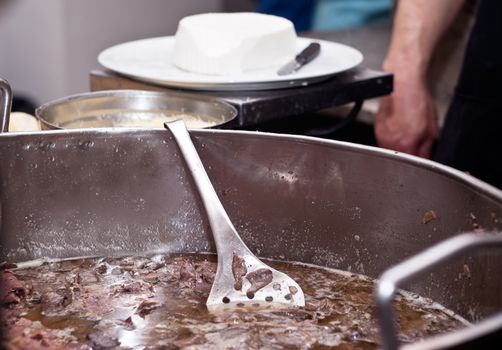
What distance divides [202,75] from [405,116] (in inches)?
39.7

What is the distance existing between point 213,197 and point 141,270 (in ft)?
0.50

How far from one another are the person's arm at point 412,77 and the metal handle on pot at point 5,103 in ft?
4.86

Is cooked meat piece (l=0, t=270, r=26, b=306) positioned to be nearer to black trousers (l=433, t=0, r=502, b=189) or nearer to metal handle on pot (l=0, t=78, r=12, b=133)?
metal handle on pot (l=0, t=78, r=12, b=133)

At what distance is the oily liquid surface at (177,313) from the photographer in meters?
0.89

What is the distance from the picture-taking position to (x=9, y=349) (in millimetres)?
Result: 575

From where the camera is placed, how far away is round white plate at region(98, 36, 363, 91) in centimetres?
155

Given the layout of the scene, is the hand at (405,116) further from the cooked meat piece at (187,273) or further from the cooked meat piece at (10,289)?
the cooked meat piece at (10,289)

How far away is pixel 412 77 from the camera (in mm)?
2420

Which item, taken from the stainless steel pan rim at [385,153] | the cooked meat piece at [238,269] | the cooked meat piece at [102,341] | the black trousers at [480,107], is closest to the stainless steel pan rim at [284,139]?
the stainless steel pan rim at [385,153]

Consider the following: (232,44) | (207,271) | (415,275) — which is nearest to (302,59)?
(232,44)

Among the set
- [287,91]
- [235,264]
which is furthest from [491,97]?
[235,264]

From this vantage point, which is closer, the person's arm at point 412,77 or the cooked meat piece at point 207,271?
the cooked meat piece at point 207,271

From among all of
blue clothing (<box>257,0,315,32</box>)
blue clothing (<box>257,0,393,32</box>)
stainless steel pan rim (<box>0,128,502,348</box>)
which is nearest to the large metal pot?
stainless steel pan rim (<box>0,128,502,348</box>)

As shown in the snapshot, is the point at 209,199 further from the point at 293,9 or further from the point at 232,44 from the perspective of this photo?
the point at 293,9
